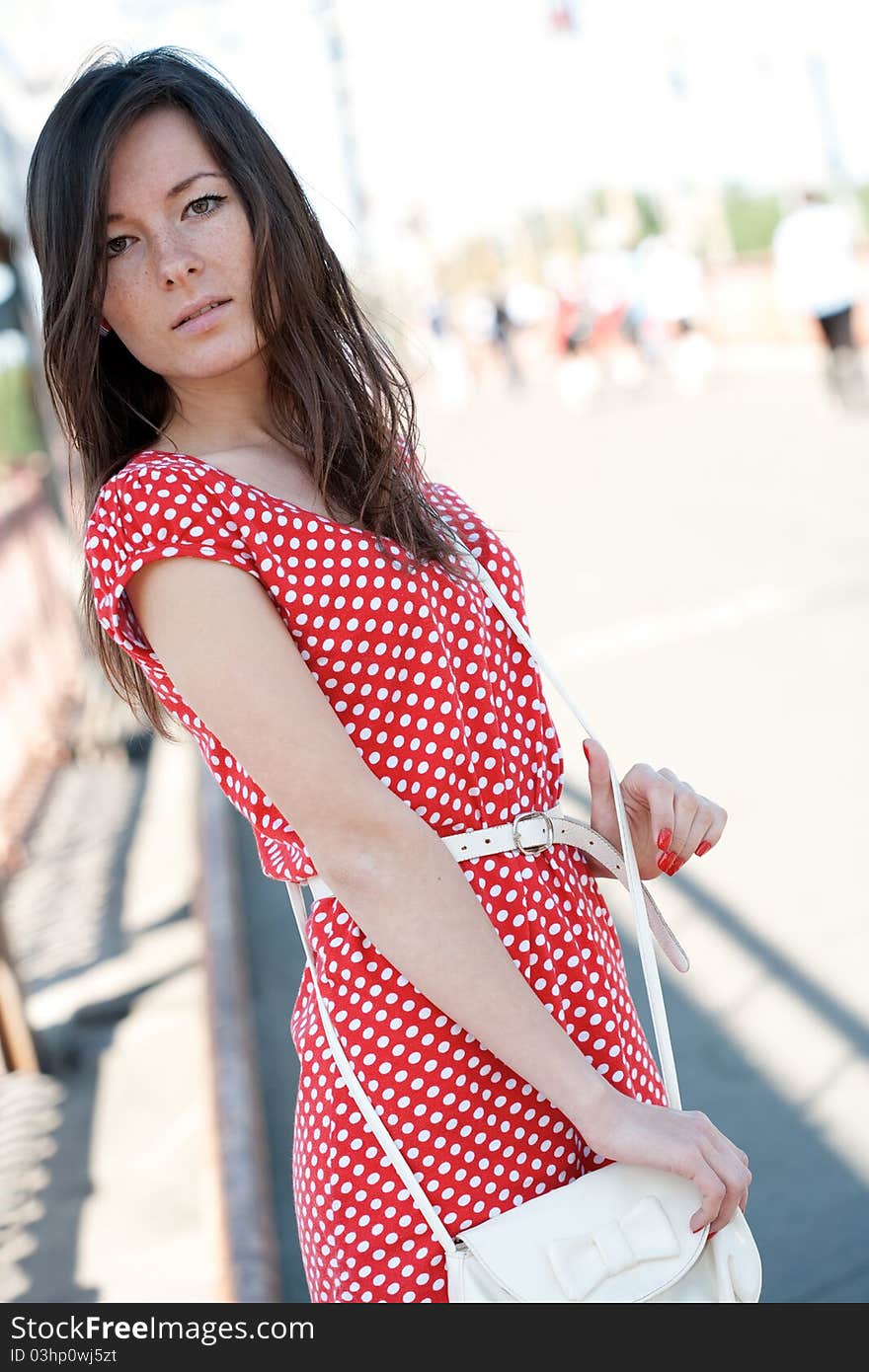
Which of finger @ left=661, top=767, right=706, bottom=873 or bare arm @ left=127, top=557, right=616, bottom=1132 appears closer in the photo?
bare arm @ left=127, top=557, right=616, bottom=1132

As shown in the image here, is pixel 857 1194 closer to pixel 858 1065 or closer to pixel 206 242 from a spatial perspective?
pixel 858 1065

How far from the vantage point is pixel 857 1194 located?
3.30 m

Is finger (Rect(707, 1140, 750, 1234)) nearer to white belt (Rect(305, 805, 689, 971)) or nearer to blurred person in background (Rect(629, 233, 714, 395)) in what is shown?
white belt (Rect(305, 805, 689, 971))

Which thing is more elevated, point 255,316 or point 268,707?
point 255,316

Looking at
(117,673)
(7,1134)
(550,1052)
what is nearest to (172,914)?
(7,1134)

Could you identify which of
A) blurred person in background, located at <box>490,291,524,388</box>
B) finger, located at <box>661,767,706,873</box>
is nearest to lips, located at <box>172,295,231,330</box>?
finger, located at <box>661,767,706,873</box>

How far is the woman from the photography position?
51.1 inches

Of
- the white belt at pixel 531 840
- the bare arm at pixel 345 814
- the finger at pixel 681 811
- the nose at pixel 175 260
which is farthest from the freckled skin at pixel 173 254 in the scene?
the finger at pixel 681 811

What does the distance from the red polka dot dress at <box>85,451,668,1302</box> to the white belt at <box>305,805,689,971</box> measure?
0.4 inches

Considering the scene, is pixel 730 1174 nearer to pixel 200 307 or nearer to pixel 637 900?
pixel 637 900

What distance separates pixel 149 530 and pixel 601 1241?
2.38 ft

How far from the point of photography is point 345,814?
4.19 ft

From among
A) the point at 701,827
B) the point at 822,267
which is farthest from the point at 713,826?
the point at 822,267

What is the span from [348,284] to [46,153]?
324mm
